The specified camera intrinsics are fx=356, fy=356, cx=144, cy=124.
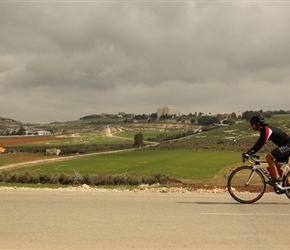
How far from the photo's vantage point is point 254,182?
9633 millimetres

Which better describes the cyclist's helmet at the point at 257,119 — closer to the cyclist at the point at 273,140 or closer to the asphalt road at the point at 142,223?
the cyclist at the point at 273,140

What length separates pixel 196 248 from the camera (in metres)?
5.61

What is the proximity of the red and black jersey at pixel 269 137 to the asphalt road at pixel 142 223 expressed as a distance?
1.46 metres


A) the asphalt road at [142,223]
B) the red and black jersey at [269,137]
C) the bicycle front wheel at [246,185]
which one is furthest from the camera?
the bicycle front wheel at [246,185]

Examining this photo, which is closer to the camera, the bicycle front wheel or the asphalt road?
the asphalt road

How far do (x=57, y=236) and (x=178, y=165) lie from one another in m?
66.7

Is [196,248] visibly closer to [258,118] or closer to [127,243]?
[127,243]

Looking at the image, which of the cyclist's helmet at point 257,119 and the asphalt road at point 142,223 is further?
the cyclist's helmet at point 257,119

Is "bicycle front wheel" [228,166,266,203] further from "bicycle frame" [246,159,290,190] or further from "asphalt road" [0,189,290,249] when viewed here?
"asphalt road" [0,189,290,249]

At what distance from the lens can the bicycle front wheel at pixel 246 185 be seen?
30.8ft

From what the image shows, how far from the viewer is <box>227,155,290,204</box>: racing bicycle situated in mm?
9156

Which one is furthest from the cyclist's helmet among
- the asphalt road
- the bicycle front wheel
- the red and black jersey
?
the asphalt road

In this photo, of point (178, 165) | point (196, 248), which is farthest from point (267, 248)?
point (178, 165)

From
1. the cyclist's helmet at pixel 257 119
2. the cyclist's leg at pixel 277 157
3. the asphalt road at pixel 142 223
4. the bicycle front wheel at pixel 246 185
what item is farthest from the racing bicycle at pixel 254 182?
the cyclist's helmet at pixel 257 119
